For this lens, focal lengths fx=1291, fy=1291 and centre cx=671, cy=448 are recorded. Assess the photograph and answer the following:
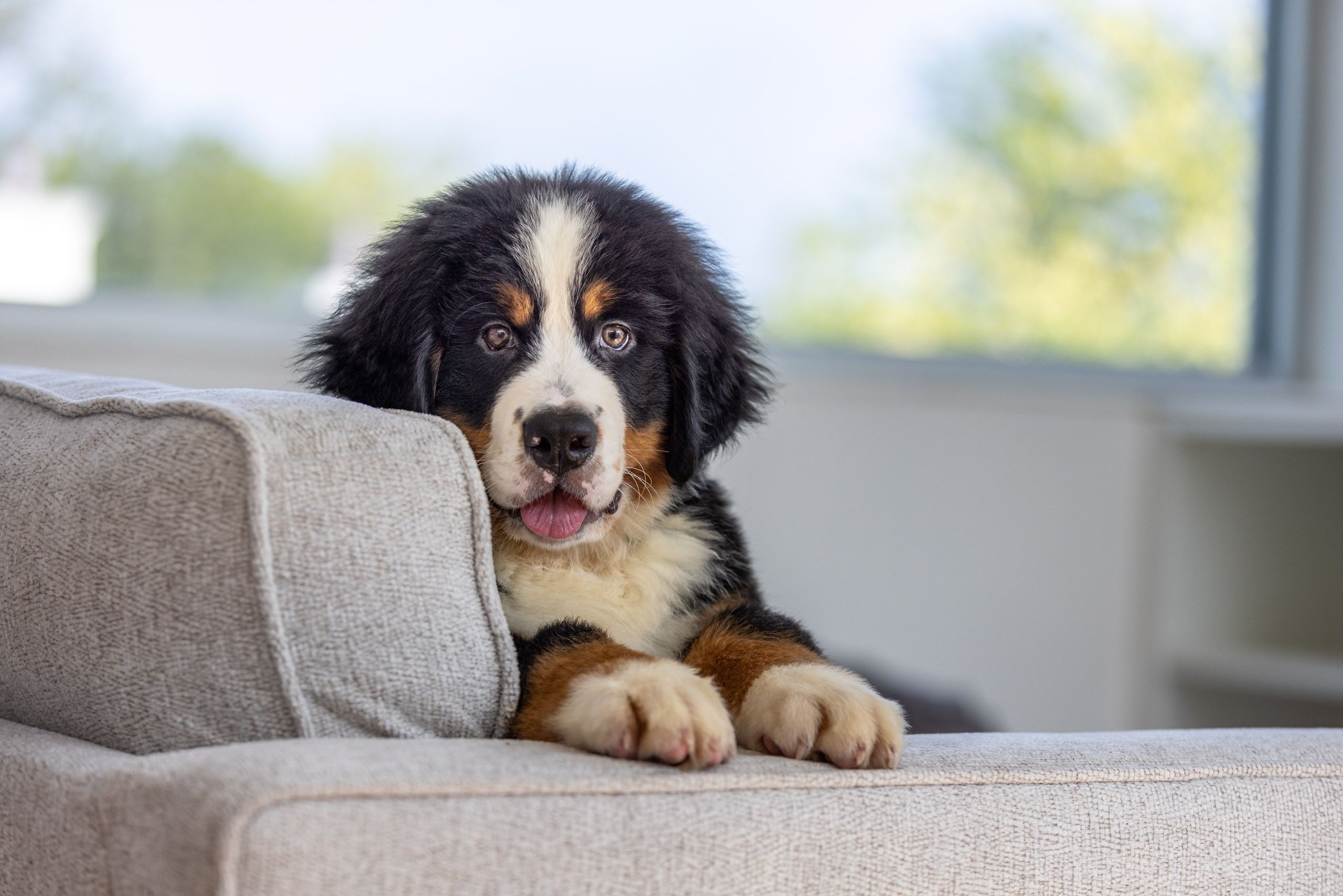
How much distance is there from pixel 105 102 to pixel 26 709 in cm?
314

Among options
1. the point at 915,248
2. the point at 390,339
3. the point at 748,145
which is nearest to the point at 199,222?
the point at 748,145

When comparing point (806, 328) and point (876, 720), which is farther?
point (806, 328)

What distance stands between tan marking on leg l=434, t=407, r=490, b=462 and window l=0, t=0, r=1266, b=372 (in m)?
2.08

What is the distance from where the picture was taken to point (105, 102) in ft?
12.8

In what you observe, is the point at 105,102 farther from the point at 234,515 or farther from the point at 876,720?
the point at 876,720

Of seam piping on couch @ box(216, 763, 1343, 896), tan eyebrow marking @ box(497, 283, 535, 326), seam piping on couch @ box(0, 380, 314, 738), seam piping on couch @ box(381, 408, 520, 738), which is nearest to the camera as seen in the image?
seam piping on couch @ box(216, 763, 1343, 896)

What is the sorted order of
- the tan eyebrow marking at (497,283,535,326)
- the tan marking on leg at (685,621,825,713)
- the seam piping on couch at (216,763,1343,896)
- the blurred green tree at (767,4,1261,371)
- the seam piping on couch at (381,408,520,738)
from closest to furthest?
the seam piping on couch at (216,763,1343,896) → the seam piping on couch at (381,408,520,738) → the tan marking on leg at (685,621,825,713) → the tan eyebrow marking at (497,283,535,326) → the blurred green tree at (767,4,1261,371)

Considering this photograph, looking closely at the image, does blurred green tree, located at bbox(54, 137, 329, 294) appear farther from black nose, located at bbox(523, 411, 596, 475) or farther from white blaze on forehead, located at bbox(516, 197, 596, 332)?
black nose, located at bbox(523, 411, 596, 475)

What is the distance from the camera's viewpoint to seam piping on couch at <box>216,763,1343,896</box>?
93 cm

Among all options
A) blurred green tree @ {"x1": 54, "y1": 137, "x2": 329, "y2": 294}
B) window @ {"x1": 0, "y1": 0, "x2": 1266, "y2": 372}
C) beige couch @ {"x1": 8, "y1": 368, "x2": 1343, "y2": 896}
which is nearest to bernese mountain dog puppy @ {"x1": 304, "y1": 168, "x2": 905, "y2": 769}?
beige couch @ {"x1": 8, "y1": 368, "x2": 1343, "y2": 896}

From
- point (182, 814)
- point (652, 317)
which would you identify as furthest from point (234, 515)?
point (652, 317)

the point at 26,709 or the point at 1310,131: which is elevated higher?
the point at 1310,131

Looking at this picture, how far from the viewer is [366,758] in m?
1.03

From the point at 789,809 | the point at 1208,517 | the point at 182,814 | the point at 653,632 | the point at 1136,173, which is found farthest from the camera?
the point at 1136,173
